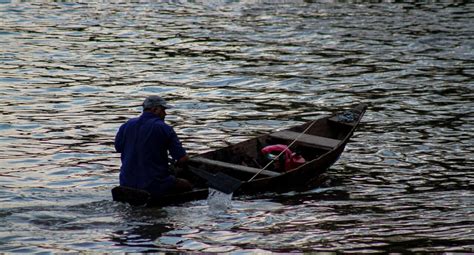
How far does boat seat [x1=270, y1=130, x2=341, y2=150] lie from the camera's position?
Result: 18.6 meters

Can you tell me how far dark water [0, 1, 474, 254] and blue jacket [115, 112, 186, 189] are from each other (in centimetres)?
54

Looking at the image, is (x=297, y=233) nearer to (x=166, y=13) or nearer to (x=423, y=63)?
(x=423, y=63)

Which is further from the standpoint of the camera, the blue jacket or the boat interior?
the boat interior

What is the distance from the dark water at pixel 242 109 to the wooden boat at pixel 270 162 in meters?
0.23

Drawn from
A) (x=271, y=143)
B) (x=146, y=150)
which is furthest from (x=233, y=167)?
(x=146, y=150)

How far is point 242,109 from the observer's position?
2464cm

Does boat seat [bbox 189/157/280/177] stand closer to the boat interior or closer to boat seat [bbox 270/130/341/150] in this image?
the boat interior

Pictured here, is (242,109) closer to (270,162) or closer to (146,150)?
(270,162)

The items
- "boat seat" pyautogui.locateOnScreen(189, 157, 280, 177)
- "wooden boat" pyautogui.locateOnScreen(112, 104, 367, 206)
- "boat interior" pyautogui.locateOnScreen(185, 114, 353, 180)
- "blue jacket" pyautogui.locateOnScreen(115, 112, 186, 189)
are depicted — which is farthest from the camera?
"boat interior" pyautogui.locateOnScreen(185, 114, 353, 180)

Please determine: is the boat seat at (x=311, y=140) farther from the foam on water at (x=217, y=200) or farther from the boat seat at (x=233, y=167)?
the foam on water at (x=217, y=200)

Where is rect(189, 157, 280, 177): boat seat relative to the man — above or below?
below

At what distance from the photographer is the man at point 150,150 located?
15617 millimetres

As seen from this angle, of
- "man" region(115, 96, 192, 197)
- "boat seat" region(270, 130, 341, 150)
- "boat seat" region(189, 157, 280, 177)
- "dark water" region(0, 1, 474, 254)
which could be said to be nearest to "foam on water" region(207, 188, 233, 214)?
"dark water" region(0, 1, 474, 254)

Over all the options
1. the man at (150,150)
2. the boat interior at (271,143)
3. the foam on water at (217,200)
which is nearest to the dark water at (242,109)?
Result: the foam on water at (217,200)
